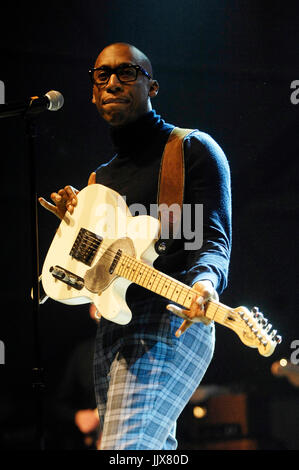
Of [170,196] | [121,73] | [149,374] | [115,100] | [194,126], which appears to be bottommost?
[149,374]

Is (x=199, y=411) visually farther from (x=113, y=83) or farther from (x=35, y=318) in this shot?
(x=113, y=83)

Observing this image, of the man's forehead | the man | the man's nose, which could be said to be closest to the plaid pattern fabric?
the man

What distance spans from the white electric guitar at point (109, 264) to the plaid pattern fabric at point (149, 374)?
0.11 m

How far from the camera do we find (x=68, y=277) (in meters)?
2.65

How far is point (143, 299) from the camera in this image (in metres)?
2.50

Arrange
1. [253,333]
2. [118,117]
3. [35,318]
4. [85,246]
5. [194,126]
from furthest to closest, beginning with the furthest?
1. [194,126]
2. [118,117]
3. [85,246]
4. [35,318]
5. [253,333]

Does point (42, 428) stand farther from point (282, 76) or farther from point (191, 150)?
point (282, 76)

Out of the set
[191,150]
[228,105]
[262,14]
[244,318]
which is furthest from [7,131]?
[244,318]

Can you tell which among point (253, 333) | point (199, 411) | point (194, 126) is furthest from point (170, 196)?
point (199, 411)

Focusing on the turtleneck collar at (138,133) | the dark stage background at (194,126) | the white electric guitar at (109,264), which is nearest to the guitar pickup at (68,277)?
the white electric guitar at (109,264)

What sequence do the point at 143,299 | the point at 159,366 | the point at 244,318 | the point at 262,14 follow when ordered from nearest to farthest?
the point at 244,318
the point at 159,366
the point at 143,299
the point at 262,14

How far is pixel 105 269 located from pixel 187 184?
48 cm

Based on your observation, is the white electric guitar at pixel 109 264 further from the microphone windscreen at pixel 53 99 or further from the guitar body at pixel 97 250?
the microphone windscreen at pixel 53 99

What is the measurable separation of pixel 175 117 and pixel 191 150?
203 cm
